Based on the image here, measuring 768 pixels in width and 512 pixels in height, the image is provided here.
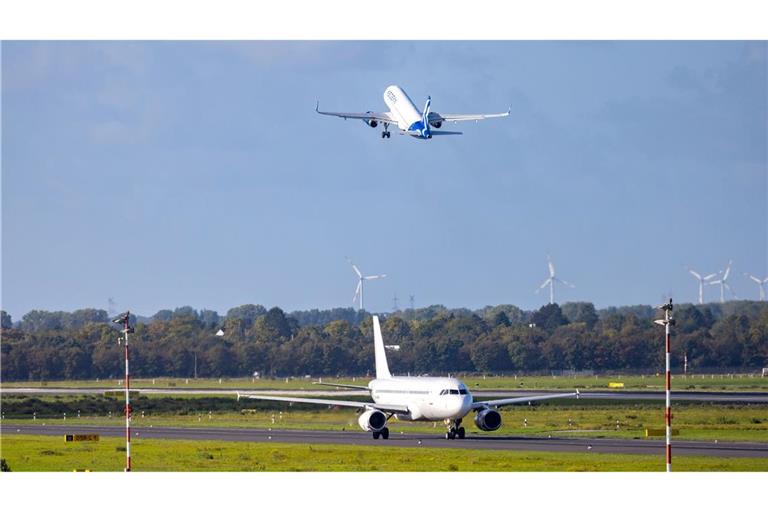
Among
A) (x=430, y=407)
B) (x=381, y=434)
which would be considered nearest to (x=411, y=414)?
(x=430, y=407)

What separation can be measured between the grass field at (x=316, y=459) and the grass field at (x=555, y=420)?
18088 mm

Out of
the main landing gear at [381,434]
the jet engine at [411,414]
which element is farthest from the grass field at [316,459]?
the jet engine at [411,414]

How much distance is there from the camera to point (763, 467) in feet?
235

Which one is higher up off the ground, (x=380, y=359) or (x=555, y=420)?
(x=380, y=359)

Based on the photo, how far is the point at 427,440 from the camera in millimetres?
93375

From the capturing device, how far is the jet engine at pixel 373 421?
9469 centimetres

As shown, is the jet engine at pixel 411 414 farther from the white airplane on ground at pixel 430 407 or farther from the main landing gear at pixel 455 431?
the main landing gear at pixel 455 431

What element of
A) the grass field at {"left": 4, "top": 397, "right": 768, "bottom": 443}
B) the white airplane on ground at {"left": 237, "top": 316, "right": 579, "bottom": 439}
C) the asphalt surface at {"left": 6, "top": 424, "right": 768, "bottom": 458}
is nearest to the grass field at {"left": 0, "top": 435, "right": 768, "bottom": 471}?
the asphalt surface at {"left": 6, "top": 424, "right": 768, "bottom": 458}

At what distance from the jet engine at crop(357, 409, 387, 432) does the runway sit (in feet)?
2.54

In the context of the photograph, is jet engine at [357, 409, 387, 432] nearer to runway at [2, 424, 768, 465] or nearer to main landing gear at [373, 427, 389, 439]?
main landing gear at [373, 427, 389, 439]

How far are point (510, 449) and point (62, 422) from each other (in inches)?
2008

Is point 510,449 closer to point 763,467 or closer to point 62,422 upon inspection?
point 763,467

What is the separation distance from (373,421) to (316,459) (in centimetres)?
1664

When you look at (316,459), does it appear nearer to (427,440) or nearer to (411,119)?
(427,440)
